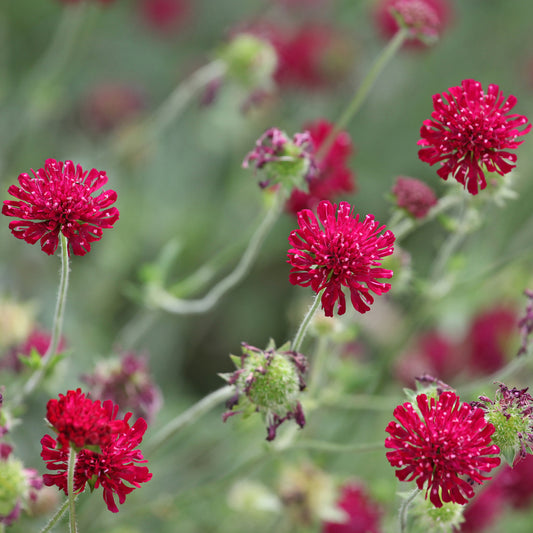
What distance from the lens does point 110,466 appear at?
1.06m

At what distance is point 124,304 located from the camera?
2.71m

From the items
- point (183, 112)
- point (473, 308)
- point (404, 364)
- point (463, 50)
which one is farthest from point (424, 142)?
point (463, 50)

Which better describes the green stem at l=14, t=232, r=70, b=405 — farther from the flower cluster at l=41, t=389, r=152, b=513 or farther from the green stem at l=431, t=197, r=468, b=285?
the green stem at l=431, t=197, r=468, b=285

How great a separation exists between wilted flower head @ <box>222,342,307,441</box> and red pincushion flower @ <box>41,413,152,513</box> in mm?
165

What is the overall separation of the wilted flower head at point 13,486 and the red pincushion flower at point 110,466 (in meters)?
0.20

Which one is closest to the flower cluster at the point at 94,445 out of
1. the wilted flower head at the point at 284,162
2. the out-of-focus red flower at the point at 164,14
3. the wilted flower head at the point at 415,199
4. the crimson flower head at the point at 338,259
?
the crimson flower head at the point at 338,259

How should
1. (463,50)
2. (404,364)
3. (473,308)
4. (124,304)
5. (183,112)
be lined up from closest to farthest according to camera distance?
1. (404,364)
2. (473,308)
3. (124,304)
4. (183,112)
5. (463,50)

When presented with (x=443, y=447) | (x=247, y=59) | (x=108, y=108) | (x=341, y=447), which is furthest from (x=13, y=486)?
(x=108, y=108)

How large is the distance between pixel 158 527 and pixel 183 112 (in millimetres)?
1741

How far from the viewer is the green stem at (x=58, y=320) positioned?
1.16 m

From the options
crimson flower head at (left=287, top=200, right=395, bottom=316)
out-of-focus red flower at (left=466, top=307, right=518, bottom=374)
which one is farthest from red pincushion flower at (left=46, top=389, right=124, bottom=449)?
out-of-focus red flower at (left=466, top=307, right=518, bottom=374)

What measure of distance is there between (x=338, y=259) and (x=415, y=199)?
34 centimetres

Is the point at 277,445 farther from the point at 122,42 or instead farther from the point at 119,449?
the point at 122,42

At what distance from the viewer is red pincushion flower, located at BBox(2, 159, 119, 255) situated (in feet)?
3.83
